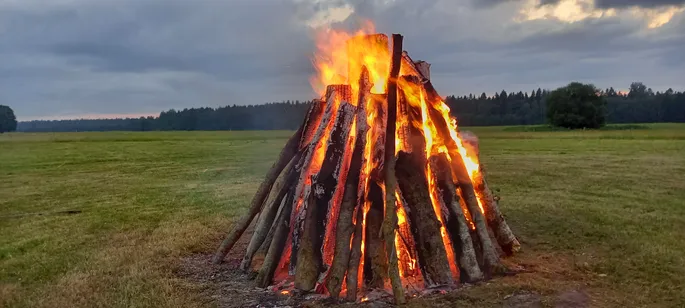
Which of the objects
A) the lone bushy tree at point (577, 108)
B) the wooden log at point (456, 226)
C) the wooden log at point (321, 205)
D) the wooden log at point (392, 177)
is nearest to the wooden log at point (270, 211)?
the wooden log at point (321, 205)

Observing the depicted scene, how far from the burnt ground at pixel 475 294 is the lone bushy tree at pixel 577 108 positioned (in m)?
70.5

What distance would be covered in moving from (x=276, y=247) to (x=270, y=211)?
0.72 m

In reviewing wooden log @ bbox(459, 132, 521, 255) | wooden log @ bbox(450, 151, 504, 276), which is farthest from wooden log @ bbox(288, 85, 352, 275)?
wooden log @ bbox(459, 132, 521, 255)

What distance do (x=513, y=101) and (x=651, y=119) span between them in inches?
969

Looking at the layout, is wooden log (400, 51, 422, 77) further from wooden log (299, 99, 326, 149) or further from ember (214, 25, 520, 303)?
wooden log (299, 99, 326, 149)

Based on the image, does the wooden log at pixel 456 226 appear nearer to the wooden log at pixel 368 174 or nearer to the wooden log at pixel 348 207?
the wooden log at pixel 368 174

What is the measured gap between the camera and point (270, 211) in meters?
7.09

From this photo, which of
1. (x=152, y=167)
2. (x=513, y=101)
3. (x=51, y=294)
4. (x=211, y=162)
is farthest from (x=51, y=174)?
(x=513, y=101)

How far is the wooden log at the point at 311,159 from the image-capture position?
657 centimetres

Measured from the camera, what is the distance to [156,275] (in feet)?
22.7

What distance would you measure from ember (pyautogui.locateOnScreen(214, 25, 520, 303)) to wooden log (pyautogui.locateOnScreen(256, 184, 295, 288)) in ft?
0.04

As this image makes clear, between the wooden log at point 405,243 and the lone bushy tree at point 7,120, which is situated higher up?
the lone bushy tree at point 7,120

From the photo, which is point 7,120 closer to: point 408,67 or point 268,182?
point 268,182

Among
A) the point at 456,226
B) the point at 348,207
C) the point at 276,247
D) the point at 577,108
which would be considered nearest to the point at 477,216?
the point at 456,226
